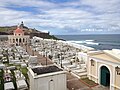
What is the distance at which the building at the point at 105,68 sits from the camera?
14508mm

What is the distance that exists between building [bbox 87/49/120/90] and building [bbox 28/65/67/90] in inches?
176

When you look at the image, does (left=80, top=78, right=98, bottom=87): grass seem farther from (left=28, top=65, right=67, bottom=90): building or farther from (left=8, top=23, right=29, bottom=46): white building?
(left=8, top=23, right=29, bottom=46): white building

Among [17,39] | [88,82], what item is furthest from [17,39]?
[88,82]

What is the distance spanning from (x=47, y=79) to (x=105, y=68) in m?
6.18

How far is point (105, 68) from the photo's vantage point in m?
16.0

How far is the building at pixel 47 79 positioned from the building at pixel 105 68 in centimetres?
447

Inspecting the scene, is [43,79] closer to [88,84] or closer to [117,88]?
[88,84]

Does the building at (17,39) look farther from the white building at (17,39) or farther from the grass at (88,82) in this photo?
the grass at (88,82)

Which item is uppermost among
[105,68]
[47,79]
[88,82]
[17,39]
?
[17,39]

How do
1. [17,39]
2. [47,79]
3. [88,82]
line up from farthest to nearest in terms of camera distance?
[17,39] < [88,82] < [47,79]

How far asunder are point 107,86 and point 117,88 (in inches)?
70.8

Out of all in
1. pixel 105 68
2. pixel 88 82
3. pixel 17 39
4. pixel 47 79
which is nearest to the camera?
pixel 47 79

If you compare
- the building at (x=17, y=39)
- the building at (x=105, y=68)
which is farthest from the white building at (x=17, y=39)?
the building at (x=105, y=68)

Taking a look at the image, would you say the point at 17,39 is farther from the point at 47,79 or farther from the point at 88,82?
the point at 47,79
